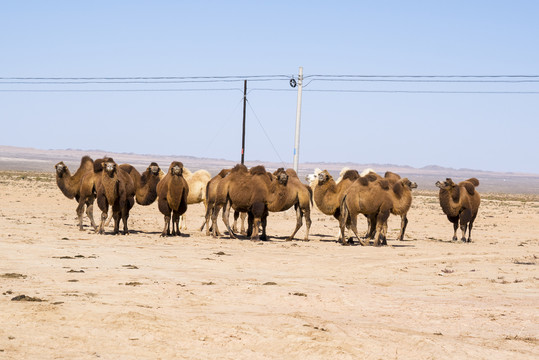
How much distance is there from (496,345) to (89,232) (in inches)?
538

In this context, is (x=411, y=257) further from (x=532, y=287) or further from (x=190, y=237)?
(x=190, y=237)

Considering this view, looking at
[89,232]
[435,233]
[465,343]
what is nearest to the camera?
[465,343]

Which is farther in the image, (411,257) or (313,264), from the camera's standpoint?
(411,257)

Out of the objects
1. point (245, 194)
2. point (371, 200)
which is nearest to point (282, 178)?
point (245, 194)

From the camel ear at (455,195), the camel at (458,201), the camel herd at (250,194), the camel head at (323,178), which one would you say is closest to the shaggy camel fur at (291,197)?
the camel herd at (250,194)

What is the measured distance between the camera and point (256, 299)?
10.9m

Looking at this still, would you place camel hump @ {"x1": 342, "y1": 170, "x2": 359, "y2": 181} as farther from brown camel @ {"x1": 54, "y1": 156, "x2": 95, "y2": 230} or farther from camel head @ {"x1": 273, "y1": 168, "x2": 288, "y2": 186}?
brown camel @ {"x1": 54, "y1": 156, "x2": 95, "y2": 230}

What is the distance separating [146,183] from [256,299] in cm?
1131

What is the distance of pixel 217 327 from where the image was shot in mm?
8828

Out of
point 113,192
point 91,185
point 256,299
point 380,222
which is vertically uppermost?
point 91,185

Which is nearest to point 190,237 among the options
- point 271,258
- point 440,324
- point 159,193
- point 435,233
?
point 159,193

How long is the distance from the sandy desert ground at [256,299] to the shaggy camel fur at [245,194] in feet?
2.84

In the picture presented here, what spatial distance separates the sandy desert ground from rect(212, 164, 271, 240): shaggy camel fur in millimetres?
866

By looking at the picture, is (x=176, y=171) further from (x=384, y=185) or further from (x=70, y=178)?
(x=384, y=185)
